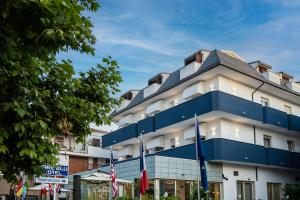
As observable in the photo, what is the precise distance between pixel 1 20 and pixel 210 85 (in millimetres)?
25632

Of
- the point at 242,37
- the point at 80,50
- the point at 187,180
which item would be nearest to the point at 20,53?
the point at 80,50

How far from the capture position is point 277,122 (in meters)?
33.0

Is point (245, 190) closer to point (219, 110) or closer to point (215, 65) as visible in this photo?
point (219, 110)

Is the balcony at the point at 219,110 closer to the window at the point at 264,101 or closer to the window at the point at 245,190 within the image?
the window at the point at 264,101

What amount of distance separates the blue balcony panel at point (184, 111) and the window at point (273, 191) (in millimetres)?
8713

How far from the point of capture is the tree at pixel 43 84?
602 cm

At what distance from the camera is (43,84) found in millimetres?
8852

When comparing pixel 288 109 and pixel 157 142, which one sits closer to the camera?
pixel 157 142

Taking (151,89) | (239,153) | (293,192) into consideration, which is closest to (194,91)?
(239,153)

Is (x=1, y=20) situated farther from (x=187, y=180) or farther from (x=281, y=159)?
(x=281, y=159)

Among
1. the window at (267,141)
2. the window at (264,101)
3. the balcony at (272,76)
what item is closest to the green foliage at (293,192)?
the window at (267,141)

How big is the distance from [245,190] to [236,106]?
600 centimetres

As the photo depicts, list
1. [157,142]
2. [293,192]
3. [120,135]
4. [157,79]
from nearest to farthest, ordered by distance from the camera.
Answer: [293,192] → [157,142] → [157,79] → [120,135]

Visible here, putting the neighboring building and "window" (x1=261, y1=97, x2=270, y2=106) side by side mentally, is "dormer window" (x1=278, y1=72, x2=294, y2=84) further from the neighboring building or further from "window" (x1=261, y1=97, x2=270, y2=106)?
the neighboring building
